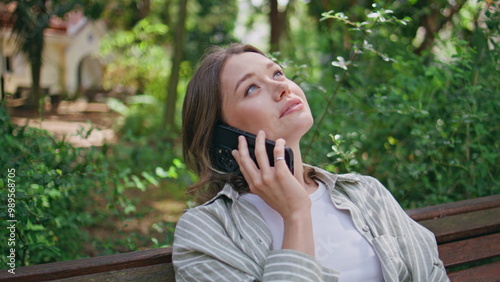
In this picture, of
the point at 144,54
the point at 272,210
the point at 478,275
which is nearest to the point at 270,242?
the point at 272,210

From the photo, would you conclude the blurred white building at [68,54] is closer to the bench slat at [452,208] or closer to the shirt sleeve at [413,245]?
the bench slat at [452,208]

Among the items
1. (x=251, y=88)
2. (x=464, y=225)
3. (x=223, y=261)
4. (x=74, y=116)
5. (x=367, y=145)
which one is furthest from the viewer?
(x=74, y=116)

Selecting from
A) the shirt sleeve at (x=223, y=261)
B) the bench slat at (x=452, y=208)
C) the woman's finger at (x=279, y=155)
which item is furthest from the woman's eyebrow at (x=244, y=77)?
the bench slat at (x=452, y=208)

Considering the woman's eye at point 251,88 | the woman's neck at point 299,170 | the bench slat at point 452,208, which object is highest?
the woman's eye at point 251,88

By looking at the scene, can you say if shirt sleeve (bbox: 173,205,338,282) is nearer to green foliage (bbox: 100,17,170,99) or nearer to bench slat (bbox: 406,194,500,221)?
bench slat (bbox: 406,194,500,221)

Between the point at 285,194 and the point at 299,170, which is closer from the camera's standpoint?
the point at 285,194

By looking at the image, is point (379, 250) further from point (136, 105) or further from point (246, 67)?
point (136, 105)

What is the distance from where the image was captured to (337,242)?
1.92 m

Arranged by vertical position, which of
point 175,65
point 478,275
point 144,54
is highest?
point 478,275

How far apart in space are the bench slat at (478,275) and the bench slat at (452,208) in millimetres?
302

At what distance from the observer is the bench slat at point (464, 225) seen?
2.48 metres

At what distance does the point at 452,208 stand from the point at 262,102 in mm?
1304

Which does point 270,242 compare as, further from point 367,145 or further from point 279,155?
point 367,145

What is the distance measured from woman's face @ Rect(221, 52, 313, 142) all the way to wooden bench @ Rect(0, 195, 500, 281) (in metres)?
0.60
